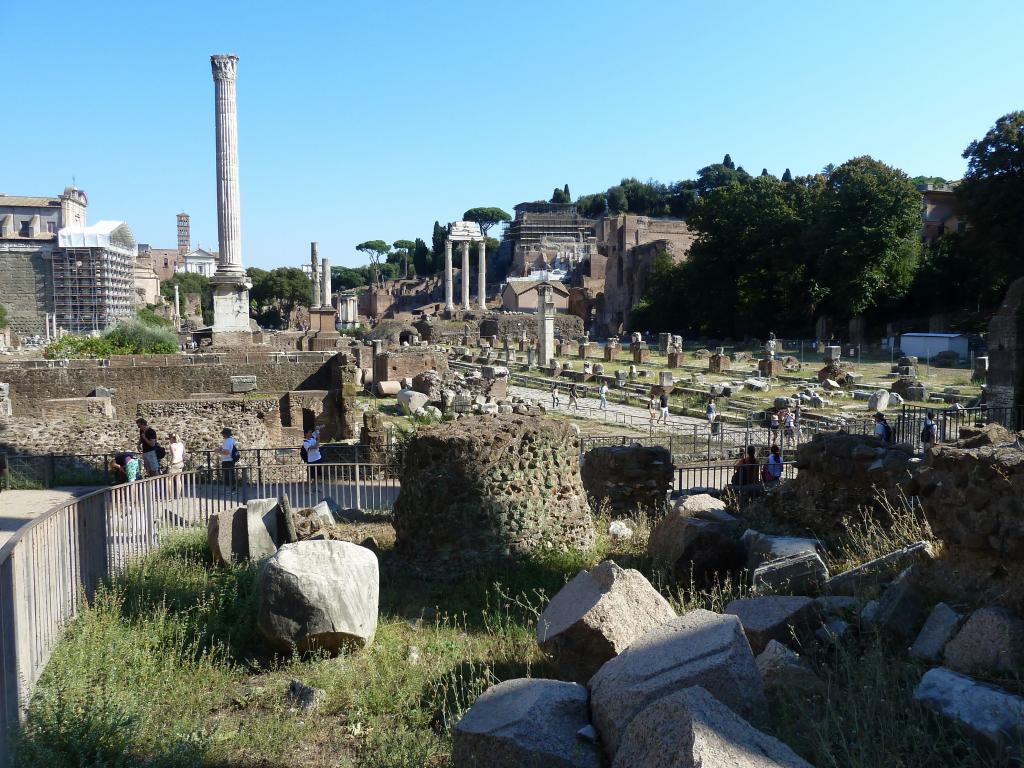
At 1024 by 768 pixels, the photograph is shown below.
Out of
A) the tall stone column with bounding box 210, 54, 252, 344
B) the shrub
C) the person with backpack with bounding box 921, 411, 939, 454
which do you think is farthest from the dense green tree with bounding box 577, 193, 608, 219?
the person with backpack with bounding box 921, 411, 939, 454

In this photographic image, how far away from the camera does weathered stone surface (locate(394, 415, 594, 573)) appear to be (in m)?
7.57

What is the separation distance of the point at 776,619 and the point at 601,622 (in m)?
1.04

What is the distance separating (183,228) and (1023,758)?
20393cm

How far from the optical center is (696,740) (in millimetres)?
2904

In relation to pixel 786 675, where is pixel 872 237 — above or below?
above

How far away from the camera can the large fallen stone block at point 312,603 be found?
566cm

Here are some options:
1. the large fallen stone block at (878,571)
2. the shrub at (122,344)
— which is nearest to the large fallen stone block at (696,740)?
the large fallen stone block at (878,571)

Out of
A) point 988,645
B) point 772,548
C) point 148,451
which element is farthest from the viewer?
point 148,451

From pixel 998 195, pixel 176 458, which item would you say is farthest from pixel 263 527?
pixel 998 195

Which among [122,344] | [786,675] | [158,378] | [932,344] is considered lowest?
[786,675]

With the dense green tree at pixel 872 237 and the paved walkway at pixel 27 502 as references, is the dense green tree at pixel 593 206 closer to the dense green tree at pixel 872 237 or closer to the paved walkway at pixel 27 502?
the dense green tree at pixel 872 237

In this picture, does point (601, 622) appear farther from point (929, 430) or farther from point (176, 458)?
point (929, 430)

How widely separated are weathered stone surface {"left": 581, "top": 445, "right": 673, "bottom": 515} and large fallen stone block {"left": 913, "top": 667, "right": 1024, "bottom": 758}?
659cm

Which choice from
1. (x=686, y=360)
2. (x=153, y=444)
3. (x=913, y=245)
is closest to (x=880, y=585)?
(x=153, y=444)
